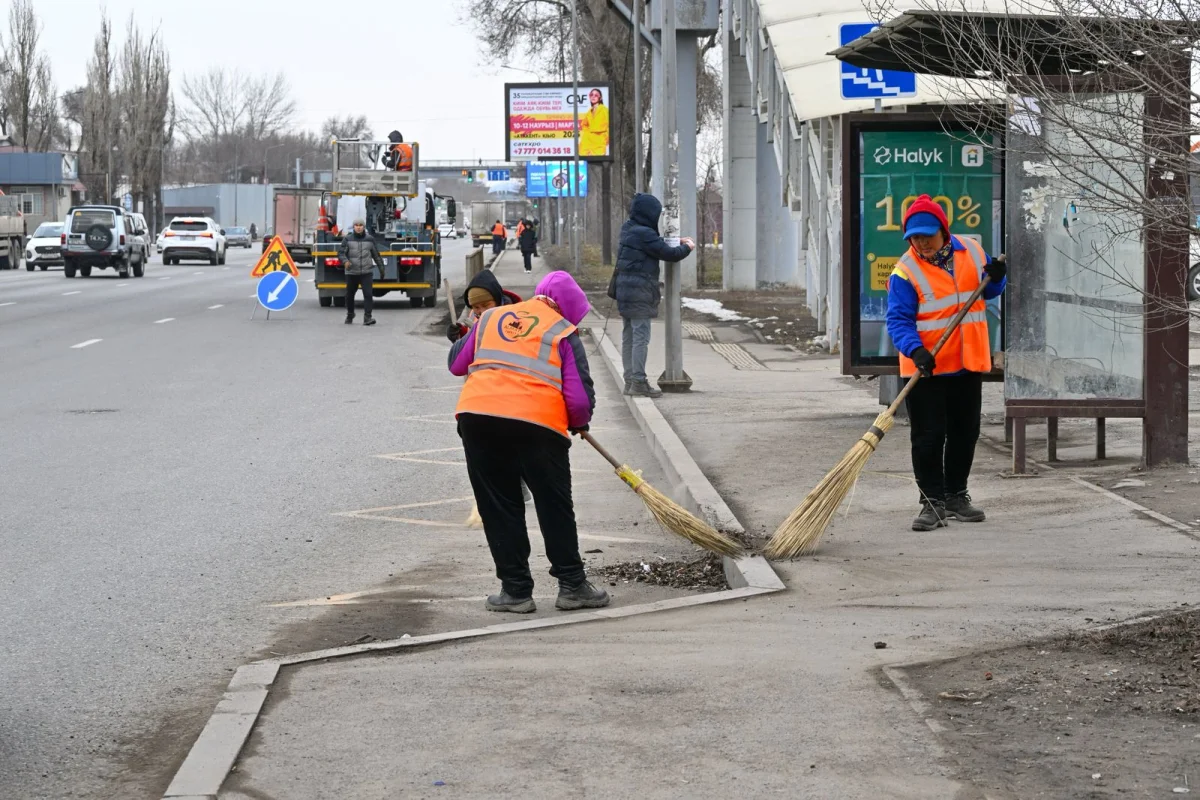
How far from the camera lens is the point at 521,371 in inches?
272

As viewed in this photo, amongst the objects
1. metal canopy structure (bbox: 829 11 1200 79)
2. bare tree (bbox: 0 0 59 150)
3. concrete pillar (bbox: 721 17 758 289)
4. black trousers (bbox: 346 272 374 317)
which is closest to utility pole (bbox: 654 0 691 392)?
metal canopy structure (bbox: 829 11 1200 79)

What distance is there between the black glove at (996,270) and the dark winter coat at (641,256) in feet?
20.9

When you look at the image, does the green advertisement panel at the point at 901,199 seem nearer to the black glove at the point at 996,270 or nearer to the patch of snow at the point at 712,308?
the black glove at the point at 996,270

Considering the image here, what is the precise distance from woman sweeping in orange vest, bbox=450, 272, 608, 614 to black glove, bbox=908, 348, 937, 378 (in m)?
1.97

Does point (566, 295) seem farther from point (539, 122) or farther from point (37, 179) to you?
point (37, 179)

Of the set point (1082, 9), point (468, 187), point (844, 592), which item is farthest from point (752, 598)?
point (468, 187)

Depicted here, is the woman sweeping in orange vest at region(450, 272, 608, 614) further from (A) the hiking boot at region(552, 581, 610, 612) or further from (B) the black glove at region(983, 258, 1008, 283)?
(B) the black glove at region(983, 258, 1008, 283)

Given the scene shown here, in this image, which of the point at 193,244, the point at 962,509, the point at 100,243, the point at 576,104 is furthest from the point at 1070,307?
the point at 193,244

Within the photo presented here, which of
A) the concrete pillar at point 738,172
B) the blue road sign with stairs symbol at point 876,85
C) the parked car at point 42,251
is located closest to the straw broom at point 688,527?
the blue road sign with stairs symbol at point 876,85

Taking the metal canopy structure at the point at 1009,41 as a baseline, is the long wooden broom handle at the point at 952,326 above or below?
below

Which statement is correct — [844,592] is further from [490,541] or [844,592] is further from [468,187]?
[468,187]

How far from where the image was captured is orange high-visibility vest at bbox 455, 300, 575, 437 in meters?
6.89

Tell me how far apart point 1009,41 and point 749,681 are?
3.32 m

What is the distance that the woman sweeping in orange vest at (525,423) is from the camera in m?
6.91
